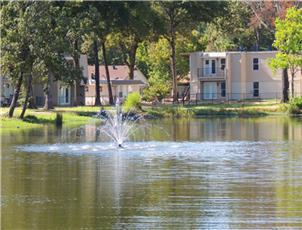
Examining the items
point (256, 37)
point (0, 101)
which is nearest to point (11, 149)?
point (0, 101)

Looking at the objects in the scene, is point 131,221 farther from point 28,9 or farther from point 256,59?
point 256,59

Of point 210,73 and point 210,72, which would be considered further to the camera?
point 210,72

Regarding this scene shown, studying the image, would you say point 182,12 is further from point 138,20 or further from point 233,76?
point 233,76

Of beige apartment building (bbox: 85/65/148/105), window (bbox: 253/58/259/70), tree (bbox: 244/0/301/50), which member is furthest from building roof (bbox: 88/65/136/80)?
window (bbox: 253/58/259/70)

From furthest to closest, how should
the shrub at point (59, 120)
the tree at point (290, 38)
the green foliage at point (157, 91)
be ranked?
the green foliage at point (157, 91)
the tree at point (290, 38)
the shrub at point (59, 120)

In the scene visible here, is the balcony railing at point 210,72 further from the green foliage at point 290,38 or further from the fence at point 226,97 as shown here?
the green foliage at point 290,38

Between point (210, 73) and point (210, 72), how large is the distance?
22cm

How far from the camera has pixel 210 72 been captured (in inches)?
4163

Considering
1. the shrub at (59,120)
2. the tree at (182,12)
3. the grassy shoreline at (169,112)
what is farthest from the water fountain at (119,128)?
the tree at (182,12)

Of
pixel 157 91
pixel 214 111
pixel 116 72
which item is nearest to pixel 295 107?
pixel 214 111

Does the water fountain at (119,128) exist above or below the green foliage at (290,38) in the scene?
below

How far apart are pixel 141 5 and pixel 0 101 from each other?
14.7 metres

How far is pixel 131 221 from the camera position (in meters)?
20.2

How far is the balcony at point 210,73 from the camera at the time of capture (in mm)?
104750
